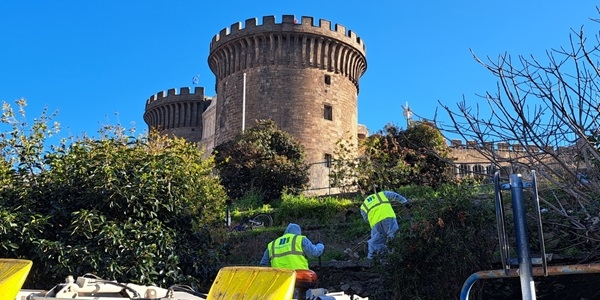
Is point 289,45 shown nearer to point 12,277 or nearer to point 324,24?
point 324,24

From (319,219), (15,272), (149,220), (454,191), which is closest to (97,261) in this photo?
(149,220)

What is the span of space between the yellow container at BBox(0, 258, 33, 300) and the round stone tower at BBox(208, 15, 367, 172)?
26371mm

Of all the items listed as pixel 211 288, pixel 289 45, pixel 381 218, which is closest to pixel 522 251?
pixel 211 288

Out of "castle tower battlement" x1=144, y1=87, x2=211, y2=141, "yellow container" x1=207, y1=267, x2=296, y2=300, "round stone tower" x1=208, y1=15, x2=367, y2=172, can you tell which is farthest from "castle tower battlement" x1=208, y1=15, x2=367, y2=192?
"yellow container" x1=207, y1=267, x2=296, y2=300

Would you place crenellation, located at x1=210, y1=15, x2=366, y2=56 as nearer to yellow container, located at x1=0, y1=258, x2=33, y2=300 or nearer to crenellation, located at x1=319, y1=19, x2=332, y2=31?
crenellation, located at x1=319, y1=19, x2=332, y2=31

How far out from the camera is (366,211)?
417 inches

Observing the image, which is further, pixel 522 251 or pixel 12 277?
pixel 12 277

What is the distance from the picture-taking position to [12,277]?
4227 millimetres

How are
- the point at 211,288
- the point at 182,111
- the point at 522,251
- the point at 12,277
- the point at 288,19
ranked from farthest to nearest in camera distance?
the point at 182,111 < the point at 288,19 < the point at 12,277 < the point at 211,288 < the point at 522,251

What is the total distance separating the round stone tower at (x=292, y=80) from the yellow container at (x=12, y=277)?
26371 millimetres

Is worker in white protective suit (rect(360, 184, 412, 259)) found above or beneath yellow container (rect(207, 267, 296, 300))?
above

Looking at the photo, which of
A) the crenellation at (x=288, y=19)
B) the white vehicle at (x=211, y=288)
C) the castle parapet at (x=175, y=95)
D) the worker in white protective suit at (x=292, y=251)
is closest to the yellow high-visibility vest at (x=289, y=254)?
the worker in white protective suit at (x=292, y=251)

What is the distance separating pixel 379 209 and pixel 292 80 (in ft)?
74.5

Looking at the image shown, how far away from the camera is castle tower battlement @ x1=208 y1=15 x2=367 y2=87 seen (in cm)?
3272
